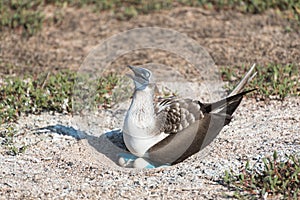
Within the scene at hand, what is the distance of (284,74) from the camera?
24.1 feet

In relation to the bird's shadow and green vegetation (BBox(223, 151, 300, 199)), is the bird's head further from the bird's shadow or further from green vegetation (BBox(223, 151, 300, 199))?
green vegetation (BBox(223, 151, 300, 199))

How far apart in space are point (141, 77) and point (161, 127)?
47 cm

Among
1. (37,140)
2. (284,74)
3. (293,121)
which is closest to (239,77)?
(284,74)

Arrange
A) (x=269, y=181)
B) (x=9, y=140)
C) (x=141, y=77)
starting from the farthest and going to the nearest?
(x=9, y=140), (x=141, y=77), (x=269, y=181)

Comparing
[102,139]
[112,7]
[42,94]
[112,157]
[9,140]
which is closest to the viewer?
[112,157]

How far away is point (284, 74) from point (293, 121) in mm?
1332

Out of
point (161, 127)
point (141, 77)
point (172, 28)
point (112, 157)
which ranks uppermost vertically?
point (141, 77)

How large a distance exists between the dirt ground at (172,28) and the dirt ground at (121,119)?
1cm

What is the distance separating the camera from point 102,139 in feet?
20.1

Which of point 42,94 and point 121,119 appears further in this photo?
point 42,94

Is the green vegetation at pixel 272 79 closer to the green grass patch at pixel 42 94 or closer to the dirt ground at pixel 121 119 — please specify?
the dirt ground at pixel 121 119

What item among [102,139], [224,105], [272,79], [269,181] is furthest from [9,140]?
[272,79]

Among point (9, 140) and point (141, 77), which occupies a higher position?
point (141, 77)

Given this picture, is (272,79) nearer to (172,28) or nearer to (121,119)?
(121,119)
